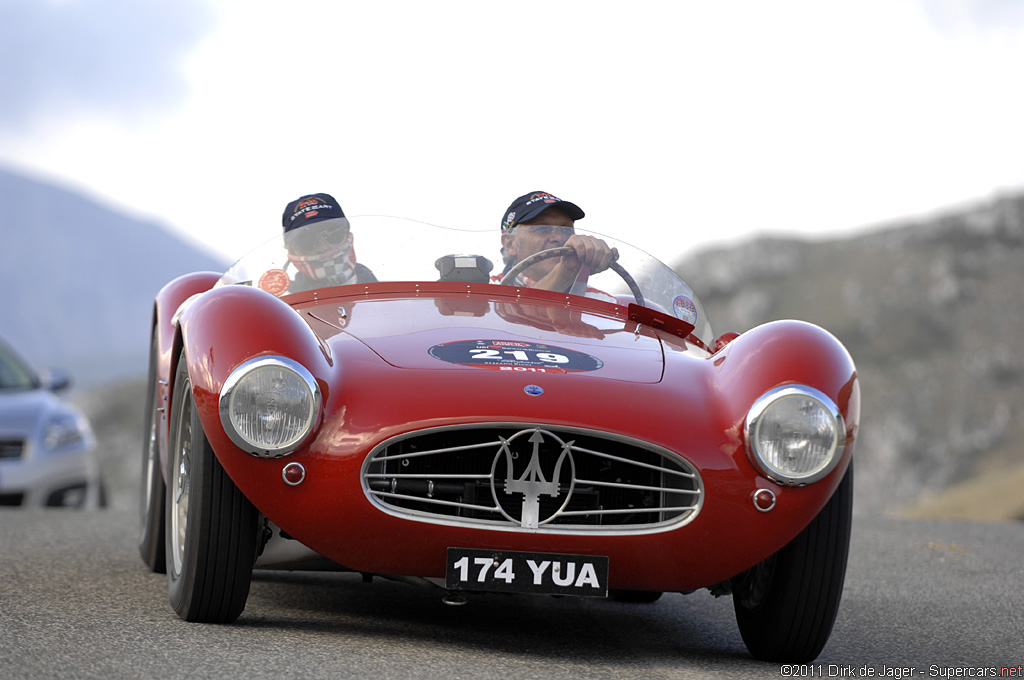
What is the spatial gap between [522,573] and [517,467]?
295mm

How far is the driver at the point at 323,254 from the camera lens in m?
4.72

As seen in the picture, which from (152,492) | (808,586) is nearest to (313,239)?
(152,492)

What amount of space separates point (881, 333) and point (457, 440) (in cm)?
5434

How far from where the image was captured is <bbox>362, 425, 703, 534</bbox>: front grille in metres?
3.38

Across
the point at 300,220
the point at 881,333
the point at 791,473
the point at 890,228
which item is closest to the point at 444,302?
the point at 300,220

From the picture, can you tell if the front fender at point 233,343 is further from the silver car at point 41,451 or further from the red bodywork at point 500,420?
the silver car at point 41,451

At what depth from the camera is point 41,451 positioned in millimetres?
8375

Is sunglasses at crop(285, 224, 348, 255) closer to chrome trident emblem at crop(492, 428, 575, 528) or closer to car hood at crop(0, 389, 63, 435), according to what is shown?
chrome trident emblem at crop(492, 428, 575, 528)

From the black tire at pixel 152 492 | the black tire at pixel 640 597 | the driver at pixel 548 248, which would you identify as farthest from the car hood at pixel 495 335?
the black tire at pixel 640 597

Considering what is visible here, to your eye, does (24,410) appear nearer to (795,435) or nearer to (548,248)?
(548,248)

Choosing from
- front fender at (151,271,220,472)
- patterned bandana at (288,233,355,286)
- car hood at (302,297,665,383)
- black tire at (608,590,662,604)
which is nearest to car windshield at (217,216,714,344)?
patterned bandana at (288,233,355,286)

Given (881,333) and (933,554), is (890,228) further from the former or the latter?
(933,554)

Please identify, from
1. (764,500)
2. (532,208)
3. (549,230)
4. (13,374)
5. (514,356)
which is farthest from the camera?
(13,374)

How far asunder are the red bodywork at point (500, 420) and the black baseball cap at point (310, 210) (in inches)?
51.2
